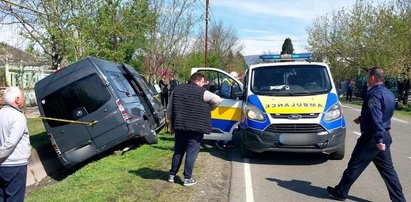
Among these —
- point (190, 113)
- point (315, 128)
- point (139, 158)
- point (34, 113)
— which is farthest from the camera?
point (34, 113)

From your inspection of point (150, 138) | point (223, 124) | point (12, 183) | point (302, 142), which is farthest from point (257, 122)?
point (12, 183)

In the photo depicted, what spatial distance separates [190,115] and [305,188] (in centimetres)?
209

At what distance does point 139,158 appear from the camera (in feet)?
28.5

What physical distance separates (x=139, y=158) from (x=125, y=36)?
9.53m

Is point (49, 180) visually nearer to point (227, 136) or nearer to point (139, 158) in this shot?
point (139, 158)

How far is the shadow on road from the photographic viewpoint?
5.99 metres

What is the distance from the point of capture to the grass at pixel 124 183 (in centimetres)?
589

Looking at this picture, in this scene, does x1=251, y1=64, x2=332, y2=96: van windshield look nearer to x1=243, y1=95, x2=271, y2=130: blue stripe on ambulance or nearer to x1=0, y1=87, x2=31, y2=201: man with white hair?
x1=243, y1=95, x2=271, y2=130: blue stripe on ambulance

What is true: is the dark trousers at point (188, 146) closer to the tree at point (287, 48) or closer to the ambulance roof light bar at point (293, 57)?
the ambulance roof light bar at point (293, 57)

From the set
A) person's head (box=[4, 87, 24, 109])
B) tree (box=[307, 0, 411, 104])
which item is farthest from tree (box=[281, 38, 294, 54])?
person's head (box=[4, 87, 24, 109])

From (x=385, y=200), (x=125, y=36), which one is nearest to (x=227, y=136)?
(x=385, y=200)

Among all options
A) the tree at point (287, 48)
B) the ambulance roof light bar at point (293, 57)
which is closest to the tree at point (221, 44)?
the tree at point (287, 48)

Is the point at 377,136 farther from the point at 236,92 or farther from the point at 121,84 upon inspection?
the point at 121,84

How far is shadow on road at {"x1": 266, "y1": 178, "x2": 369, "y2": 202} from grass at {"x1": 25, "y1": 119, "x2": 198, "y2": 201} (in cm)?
152
